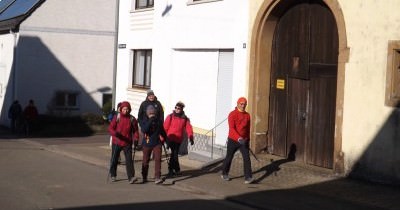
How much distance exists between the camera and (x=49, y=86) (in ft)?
102

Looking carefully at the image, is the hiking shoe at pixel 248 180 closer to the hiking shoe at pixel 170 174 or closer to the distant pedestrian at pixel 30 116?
the hiking shoe at pixel 170 174

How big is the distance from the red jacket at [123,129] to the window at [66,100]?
19.0 m

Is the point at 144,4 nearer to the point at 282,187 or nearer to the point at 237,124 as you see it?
the point at 237,124

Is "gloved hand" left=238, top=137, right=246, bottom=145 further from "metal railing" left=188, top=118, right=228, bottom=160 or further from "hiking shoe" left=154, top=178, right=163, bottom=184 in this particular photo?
"metal railing" left=188, top=118, right=228, bottom=160

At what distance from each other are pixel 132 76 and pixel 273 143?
303 inches

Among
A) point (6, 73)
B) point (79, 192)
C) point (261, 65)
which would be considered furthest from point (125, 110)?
point (6, 73)

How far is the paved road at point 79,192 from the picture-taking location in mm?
Result: 10445

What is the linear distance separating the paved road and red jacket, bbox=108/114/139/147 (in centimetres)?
83

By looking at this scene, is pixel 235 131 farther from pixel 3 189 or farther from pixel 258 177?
pixel 3 189

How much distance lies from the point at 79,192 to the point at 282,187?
12.6 feet

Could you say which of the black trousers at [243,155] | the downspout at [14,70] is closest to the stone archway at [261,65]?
the black trousers at [243,155]

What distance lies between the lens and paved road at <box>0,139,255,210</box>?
411 inches

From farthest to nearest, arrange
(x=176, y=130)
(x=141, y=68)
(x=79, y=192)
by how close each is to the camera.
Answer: (x=141, y=68) < (x=176, y=130) < (x=79, y=192)

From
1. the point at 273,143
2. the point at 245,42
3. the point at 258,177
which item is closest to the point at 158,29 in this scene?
the point at 245,42
